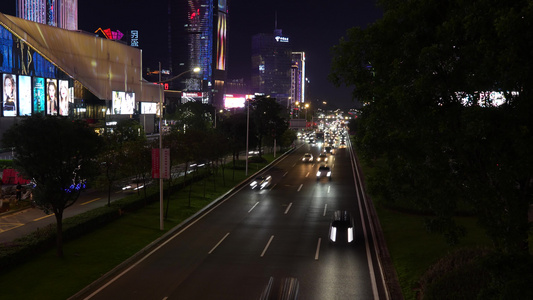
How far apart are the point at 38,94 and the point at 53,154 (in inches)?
1966

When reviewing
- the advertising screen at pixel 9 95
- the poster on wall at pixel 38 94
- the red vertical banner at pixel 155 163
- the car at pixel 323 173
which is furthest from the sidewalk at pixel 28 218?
the poster on wall at pixel 38 94

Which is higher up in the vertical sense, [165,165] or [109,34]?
[109,34]

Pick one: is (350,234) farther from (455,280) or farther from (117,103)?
(117,103)

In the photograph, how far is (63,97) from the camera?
7031 centimetres

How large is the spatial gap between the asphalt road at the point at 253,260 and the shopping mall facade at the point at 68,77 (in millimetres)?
29956

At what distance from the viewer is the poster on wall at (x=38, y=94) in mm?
63250

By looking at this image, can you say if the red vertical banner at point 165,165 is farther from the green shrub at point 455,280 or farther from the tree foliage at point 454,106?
the green shrub at point 455,280

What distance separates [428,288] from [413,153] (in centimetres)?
452

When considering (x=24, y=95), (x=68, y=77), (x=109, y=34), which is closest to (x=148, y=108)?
(x=109, y=34)

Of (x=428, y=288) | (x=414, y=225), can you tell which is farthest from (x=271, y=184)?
(x=428, y=288)

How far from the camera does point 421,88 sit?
11.9 metres

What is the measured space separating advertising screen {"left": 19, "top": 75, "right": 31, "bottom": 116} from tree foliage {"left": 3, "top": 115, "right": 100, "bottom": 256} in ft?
151

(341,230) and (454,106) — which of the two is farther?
(341,230)

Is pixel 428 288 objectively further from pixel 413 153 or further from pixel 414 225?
pixel 414 225
